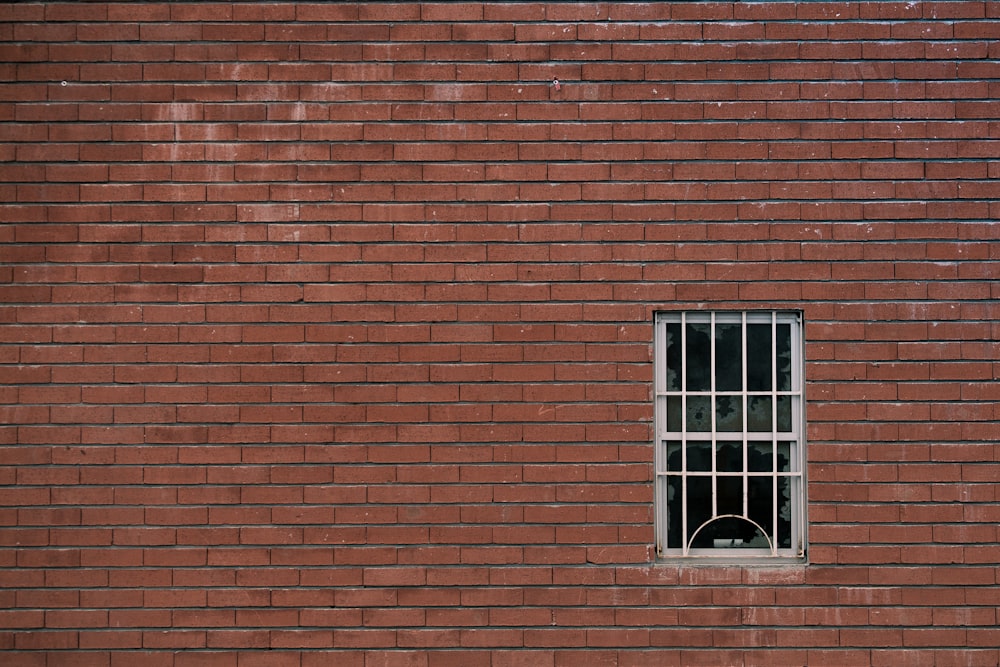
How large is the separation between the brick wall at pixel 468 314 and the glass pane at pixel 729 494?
41cm

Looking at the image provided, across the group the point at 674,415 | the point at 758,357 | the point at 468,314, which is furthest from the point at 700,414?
the point at 468,314

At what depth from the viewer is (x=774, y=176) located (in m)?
5.14

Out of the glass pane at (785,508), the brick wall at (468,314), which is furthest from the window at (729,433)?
the brick wall at (468,314)

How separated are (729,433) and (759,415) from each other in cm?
21

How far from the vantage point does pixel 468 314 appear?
512 centimetres

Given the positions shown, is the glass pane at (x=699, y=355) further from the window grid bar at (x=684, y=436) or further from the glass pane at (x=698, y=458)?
the glass pane at (x=698, y=458)

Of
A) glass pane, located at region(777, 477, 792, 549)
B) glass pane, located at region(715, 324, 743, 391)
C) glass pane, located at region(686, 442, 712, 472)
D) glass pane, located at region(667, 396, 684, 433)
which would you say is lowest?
glass pane, located at region(777, 477, 792, 549)

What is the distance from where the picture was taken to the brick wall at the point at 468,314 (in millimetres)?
5062

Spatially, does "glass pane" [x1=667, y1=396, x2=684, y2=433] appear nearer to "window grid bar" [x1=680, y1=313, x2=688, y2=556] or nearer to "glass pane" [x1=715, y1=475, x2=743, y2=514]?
"window grid bar" [x1=680, y1=313, x2=688, y2=556]

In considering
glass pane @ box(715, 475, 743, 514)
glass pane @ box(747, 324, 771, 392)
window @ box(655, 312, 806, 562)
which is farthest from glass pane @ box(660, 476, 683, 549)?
glass pane @ box(747, 324, 771, 392)

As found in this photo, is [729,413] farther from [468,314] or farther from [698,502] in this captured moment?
[468,314]

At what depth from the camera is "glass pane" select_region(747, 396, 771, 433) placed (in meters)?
5.16

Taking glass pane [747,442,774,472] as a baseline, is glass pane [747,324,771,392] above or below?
above

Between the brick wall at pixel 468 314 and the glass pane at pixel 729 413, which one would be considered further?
the glass pane at pixel 729 413
